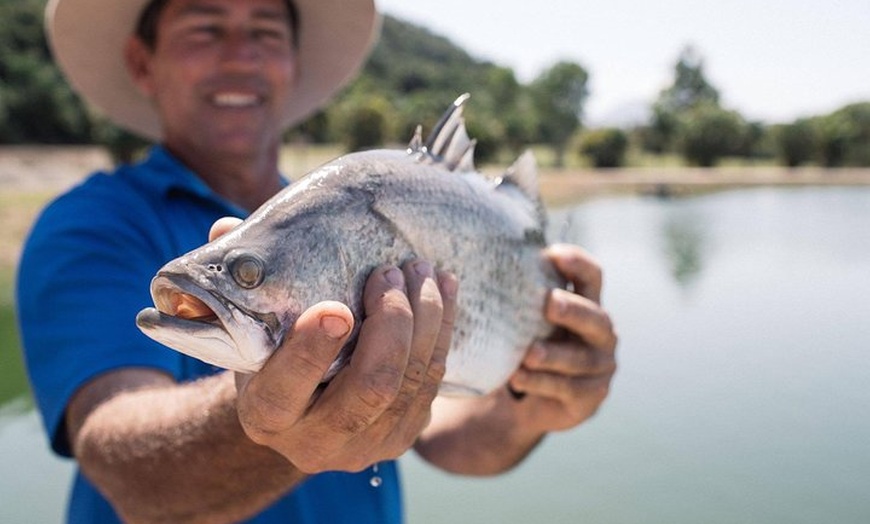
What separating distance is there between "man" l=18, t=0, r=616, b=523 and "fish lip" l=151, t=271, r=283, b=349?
91mm

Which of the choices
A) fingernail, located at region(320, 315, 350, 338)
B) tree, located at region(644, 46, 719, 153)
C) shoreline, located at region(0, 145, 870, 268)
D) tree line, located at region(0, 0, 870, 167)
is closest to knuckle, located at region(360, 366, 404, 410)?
fingernail, located at region(320, 315, 350, 338)

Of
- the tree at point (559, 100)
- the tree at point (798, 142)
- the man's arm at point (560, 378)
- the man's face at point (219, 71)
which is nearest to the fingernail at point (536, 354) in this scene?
the man's arm at point (560, 378)

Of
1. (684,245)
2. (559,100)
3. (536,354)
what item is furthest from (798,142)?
(536,354)

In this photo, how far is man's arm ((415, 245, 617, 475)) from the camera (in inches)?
98.7

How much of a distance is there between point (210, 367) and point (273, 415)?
3.53 ft

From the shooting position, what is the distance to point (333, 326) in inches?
53.7

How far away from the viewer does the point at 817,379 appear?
30.7 ft

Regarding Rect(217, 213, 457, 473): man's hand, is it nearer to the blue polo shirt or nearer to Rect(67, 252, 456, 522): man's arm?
Rect(67, 252, 456, 522): man's arm

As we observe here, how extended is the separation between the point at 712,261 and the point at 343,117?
30.3 m

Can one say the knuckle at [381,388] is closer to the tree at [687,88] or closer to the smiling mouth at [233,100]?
the smiling mouth at [233,100]

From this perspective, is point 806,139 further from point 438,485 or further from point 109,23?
point 109,23

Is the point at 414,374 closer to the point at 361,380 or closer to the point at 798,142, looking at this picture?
the point at 361,380

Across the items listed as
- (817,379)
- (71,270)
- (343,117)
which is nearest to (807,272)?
(817,379)

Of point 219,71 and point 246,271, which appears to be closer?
point 246,271
